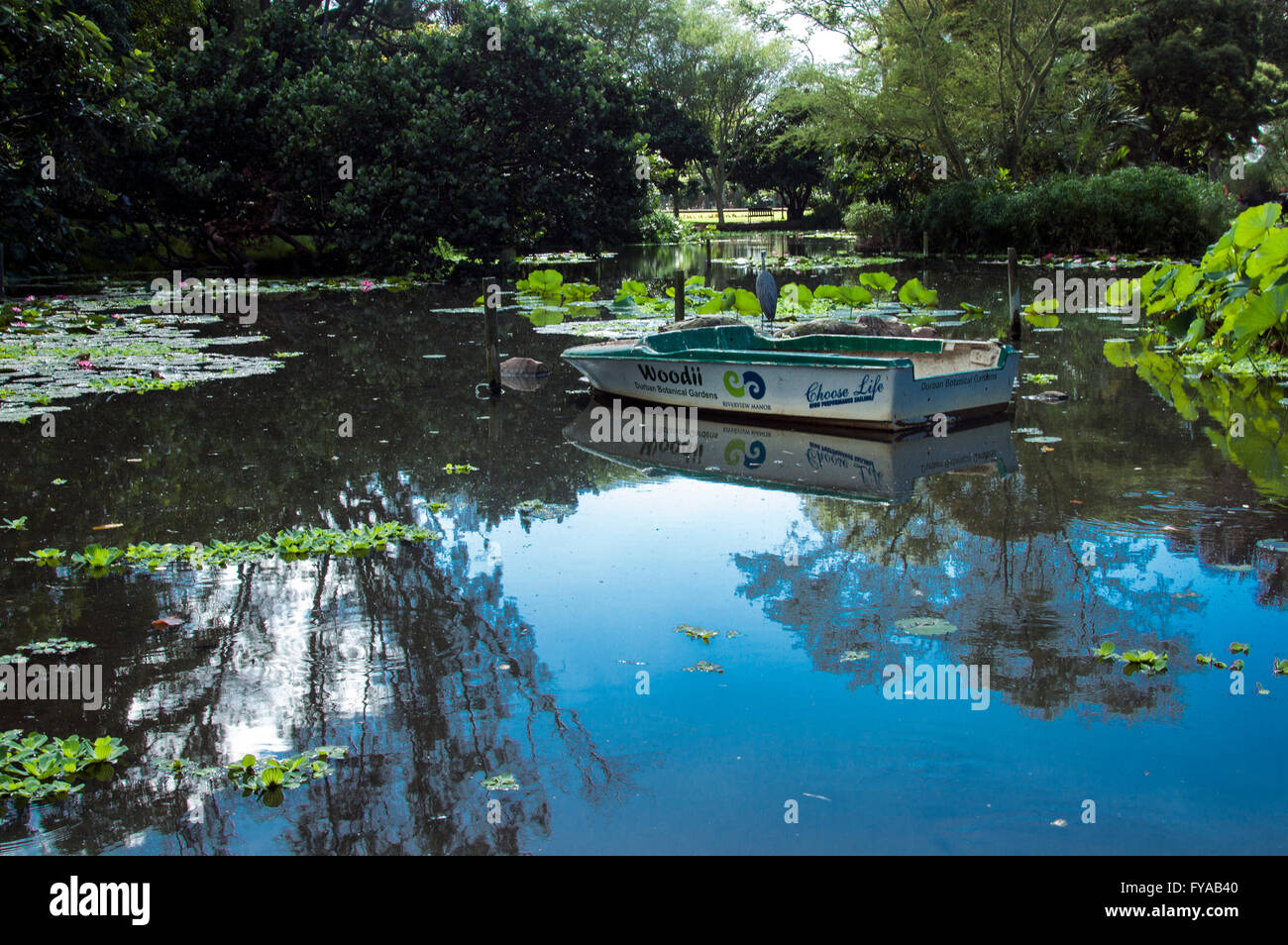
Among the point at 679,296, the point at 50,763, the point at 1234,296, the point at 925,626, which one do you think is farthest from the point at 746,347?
the point at 50,763

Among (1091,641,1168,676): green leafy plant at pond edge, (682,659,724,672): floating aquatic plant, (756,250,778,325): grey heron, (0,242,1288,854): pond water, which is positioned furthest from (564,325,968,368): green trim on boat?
(682,659,724,672): floating aquatic plant

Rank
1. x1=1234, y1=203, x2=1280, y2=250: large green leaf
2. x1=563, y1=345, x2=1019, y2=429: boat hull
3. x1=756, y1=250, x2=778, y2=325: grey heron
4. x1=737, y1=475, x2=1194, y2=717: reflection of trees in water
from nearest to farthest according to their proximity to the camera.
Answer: x1=737, y1=475, x2=1194, y2=717: reflection of trees in water < x1=563, y1=345, x2=1019, y2=429: boat hull < x1=1234, y1=203, x2=1280, y2=250: large green leaf < x1=756, y1=250, x2=778, y2=325: grey heron

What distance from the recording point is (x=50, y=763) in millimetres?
4672

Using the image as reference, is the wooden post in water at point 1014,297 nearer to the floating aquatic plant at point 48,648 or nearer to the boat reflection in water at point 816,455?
the boat reflection in water at point 816,455

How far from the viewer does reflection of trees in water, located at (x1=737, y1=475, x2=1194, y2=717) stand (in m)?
5.54

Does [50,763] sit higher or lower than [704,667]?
lower

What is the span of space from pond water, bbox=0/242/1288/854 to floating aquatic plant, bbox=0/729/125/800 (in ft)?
0.30

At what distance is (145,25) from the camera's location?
103ft

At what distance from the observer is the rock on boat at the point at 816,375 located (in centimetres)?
1145

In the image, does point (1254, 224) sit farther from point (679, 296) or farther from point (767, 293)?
point (679, 296)

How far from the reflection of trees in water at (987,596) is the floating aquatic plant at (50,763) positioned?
10.7 ft

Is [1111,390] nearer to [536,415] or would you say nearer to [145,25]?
[536,415]

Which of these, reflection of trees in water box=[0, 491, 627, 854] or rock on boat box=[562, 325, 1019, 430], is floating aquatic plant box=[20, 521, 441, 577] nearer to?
reflection of trees in water box=[0, 491, 627, 854]

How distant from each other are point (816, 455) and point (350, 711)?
633 cm
